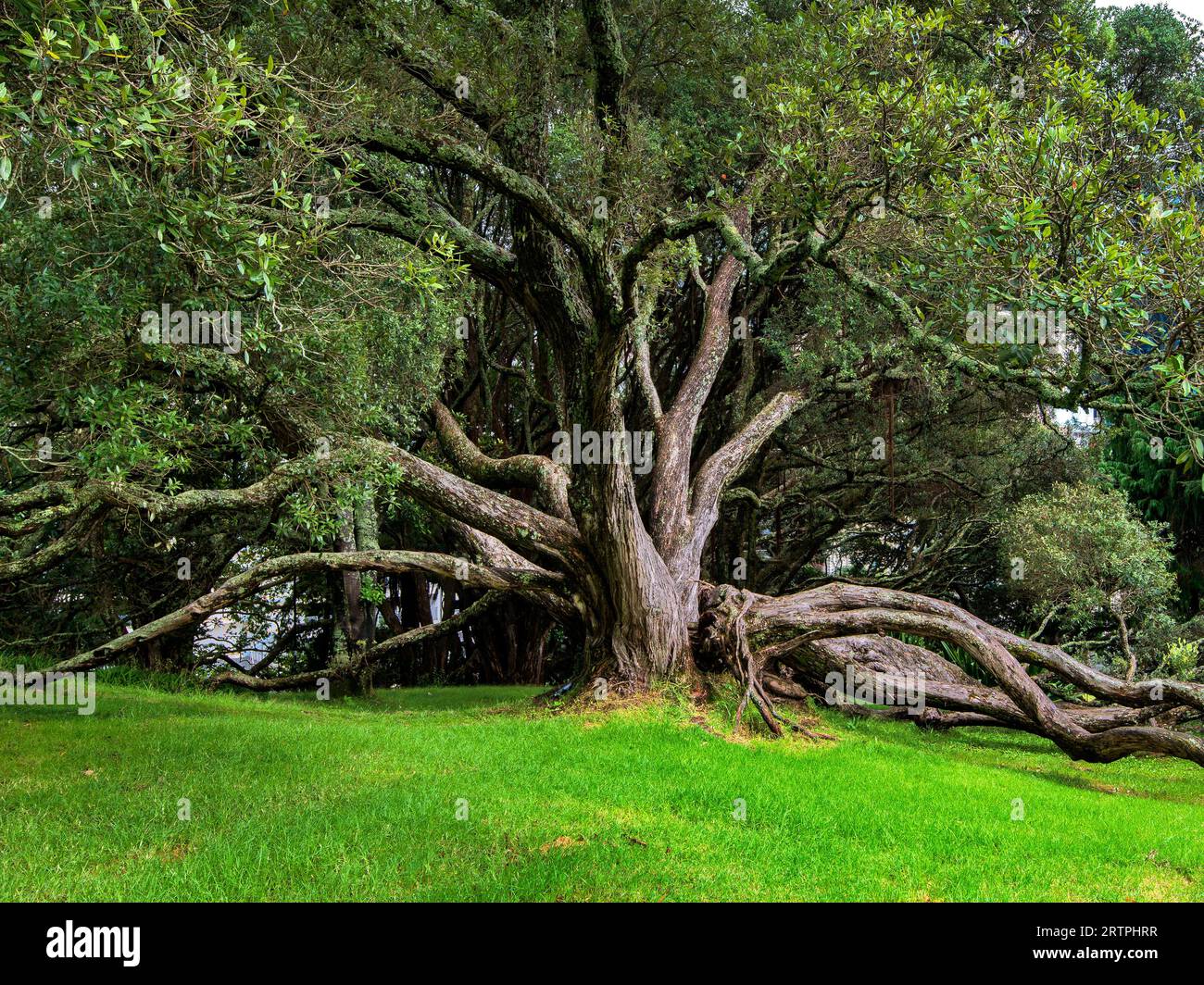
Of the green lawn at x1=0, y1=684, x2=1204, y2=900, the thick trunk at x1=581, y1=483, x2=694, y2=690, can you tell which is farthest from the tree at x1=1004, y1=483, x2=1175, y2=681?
the thick trunk at x1=581, y1=483, x2=694, y2=690

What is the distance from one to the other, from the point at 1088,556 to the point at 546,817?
12.4m

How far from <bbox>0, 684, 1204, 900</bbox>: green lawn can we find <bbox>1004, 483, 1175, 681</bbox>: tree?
14.8ft

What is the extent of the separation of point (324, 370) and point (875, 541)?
18.5m

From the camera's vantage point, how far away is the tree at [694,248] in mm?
7723

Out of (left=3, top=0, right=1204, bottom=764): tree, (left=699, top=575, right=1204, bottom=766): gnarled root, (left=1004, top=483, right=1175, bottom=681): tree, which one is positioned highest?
(left=3, top=0, right=1204, bottom=764): tree

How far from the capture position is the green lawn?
5770 millimetres

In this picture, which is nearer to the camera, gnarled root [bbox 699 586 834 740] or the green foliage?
gnarled root [bbox 699 586 834 740]

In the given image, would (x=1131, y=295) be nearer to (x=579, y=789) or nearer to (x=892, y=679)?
(x=579, y=789)

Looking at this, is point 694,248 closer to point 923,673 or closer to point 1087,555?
point 923,673

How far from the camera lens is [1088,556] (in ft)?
50.0

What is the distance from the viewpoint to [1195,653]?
14281mm

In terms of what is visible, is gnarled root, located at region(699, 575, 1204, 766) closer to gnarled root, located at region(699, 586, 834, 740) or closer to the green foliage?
gnarled root, located at region(699, 586, 834, 740)

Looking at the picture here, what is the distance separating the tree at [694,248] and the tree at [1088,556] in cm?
254
